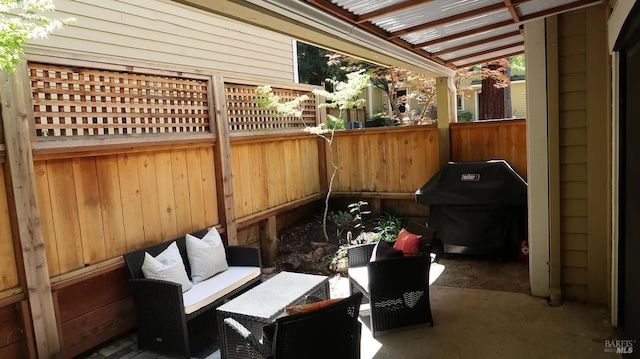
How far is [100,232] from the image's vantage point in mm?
3768

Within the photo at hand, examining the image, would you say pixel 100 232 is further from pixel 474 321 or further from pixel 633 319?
pixel 633 319

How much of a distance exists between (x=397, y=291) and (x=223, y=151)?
2.61 metres

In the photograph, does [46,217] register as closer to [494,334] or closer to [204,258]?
[204,258]

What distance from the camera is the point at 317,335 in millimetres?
2391

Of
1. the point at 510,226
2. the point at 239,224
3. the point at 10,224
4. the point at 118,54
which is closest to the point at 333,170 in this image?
the point at 239,224

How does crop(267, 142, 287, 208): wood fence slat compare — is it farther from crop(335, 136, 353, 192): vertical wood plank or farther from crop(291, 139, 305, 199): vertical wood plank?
crop(335, 136, 353, 192): vertical wood plank

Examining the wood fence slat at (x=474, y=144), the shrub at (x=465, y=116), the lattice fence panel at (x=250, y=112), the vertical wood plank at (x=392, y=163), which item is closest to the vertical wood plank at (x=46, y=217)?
the lattice fence panel at (x=250, y=112)

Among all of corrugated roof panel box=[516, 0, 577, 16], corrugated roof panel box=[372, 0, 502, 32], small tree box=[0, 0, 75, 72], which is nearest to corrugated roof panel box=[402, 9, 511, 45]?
corrugated roof panel box=[516, 0, 577, 16]

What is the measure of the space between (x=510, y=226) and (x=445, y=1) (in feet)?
9.86

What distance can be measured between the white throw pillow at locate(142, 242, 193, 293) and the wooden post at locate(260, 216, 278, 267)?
81.4 inches

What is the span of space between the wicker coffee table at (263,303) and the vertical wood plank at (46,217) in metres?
1.36

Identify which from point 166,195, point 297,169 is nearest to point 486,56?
point 297,169

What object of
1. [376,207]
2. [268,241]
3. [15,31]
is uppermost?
[15,31]

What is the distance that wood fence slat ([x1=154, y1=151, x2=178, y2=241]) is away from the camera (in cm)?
434
